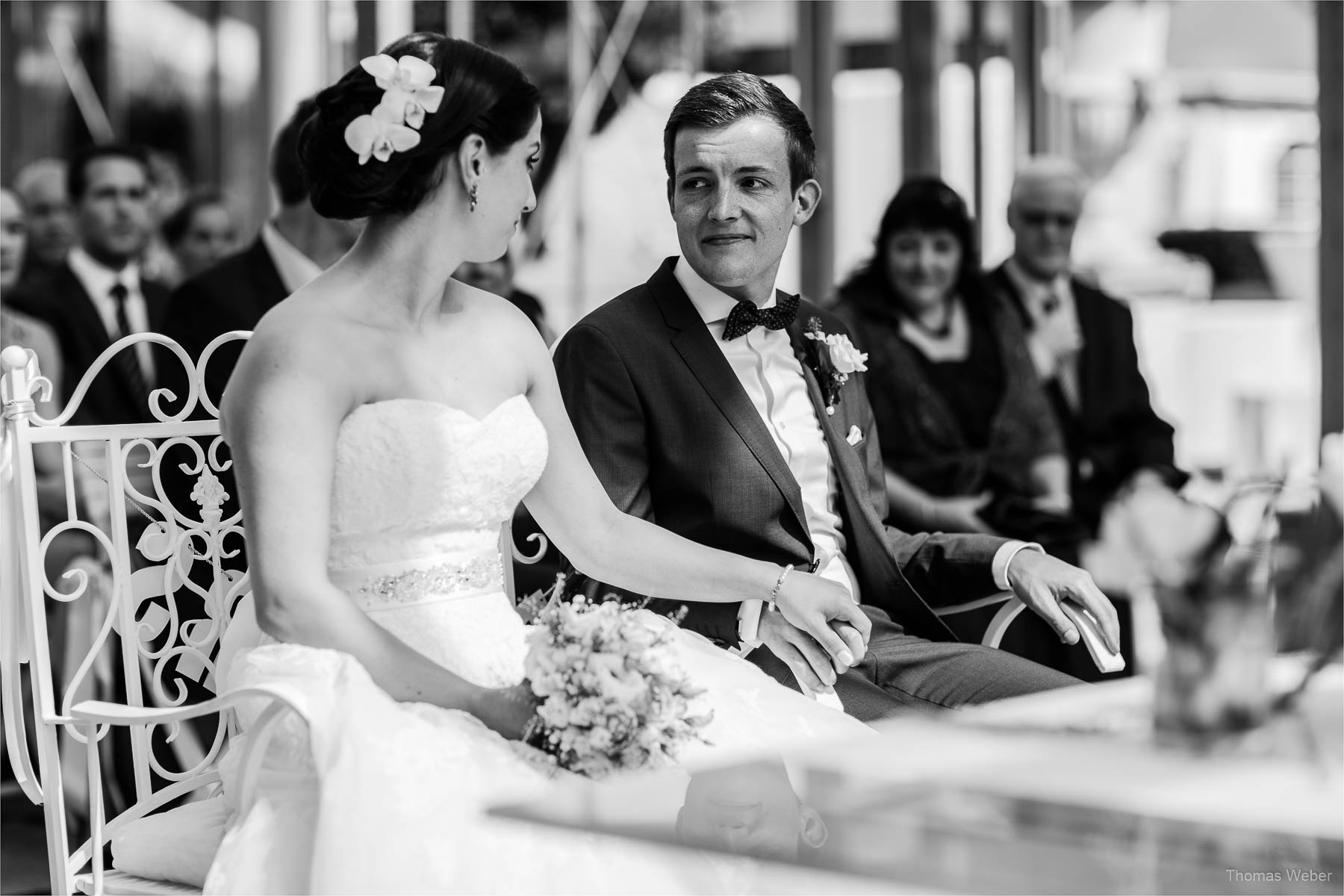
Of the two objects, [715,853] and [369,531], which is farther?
[369,531]

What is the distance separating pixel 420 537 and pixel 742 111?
0.96m

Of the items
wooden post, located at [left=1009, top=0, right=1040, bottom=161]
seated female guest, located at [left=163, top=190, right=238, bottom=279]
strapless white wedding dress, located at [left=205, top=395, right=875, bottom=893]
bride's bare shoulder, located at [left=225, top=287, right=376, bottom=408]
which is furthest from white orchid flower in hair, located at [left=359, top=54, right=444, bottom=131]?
wooden post, located at [left=1009, top=0, right=1040, bottom=161]

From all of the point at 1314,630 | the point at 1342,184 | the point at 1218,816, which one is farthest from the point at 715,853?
the point at 1342,184

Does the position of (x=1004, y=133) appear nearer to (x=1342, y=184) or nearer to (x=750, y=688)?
(x=1342, y=184)

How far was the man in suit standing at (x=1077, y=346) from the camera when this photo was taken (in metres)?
4.64

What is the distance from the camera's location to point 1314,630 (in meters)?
1.75

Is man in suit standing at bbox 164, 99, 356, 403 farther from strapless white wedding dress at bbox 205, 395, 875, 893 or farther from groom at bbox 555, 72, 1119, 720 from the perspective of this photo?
strapless white wedding dress at bbox 205, 395, 875, 893

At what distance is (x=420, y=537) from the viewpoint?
2.27 meters

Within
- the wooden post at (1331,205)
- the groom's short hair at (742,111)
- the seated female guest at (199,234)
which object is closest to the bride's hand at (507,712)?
the groom's short hair at (742,111)

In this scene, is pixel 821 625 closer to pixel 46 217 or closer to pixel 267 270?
pixel 267 270

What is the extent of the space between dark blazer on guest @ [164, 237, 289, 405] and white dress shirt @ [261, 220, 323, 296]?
1cm

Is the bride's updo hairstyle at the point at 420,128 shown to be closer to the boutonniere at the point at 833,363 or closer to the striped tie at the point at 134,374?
the boutonniere at the point at 833,363

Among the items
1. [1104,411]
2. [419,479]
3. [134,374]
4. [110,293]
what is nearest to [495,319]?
[419,479]

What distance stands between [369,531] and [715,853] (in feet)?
2.84
